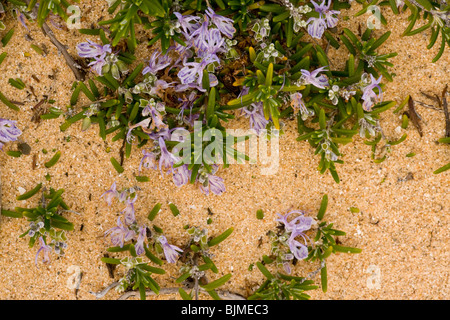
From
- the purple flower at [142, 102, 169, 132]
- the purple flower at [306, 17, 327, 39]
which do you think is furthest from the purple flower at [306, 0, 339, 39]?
the purple flower at [142, 102, 169, 132]

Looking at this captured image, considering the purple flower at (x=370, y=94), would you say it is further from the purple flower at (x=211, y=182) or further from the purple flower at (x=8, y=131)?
the purple flower at (x=8, y=131)

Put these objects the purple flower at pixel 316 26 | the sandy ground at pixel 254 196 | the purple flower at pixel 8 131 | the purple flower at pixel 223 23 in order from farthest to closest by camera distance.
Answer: the sandy ground at pixel 254 196, the purple flower at pixel 8 131, the purple flower at pixel 316 26, the purple flower at pixel 223 23

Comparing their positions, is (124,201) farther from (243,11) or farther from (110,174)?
(243,11)

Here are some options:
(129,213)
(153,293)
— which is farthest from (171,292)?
(129,213)

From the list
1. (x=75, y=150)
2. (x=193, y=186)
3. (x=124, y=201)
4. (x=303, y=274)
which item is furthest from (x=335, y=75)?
(x=75, y=150)

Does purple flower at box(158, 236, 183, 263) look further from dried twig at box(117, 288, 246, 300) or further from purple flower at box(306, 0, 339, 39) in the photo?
purple flower at box(306, 0, 339, 39)

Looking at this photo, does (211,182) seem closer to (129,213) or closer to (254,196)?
(254,196)

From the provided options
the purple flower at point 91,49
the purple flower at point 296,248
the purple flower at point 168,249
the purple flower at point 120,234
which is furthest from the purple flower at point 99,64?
the purple flower at point 296,248

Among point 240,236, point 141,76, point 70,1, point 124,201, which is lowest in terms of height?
point 240,236
